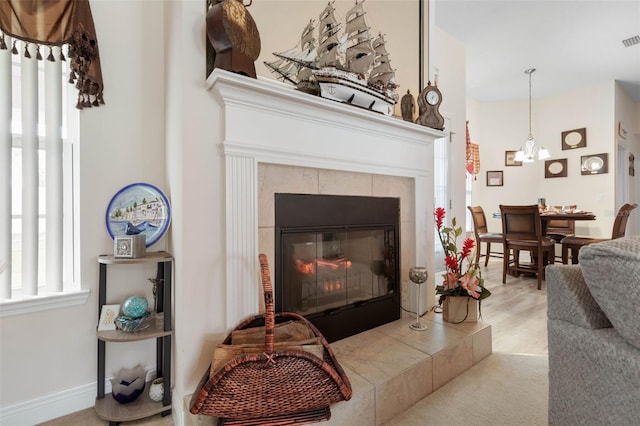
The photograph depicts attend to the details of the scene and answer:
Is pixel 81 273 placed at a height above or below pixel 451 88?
below

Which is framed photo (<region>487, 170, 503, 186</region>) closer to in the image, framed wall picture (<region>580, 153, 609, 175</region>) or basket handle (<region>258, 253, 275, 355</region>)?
framed wall picture (<region>580, 153, 609, 175</region>)

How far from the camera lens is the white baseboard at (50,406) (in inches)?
54.0

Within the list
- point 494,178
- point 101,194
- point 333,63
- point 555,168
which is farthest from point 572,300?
point 555,168

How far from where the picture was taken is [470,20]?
142 inches

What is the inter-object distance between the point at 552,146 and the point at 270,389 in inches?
271

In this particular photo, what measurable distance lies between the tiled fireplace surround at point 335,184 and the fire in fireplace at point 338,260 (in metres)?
0.07

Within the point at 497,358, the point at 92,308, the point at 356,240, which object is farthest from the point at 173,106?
the point at 497,358

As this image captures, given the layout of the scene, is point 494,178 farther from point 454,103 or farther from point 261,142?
point 261,142

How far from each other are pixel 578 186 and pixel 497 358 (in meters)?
5.25

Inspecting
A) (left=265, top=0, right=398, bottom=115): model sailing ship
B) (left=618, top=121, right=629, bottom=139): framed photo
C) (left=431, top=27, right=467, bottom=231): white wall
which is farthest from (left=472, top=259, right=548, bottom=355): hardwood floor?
(left=618, top=121, right=629, bottom=139): framed photo

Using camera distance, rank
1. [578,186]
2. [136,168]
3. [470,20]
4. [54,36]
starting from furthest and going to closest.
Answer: [578,186] < [470,20] < [136,168] < [54,36]

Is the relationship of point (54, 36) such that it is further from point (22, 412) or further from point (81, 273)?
point (22, 412)

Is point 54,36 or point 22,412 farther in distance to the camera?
point 22,412

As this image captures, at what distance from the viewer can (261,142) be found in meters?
1.50
